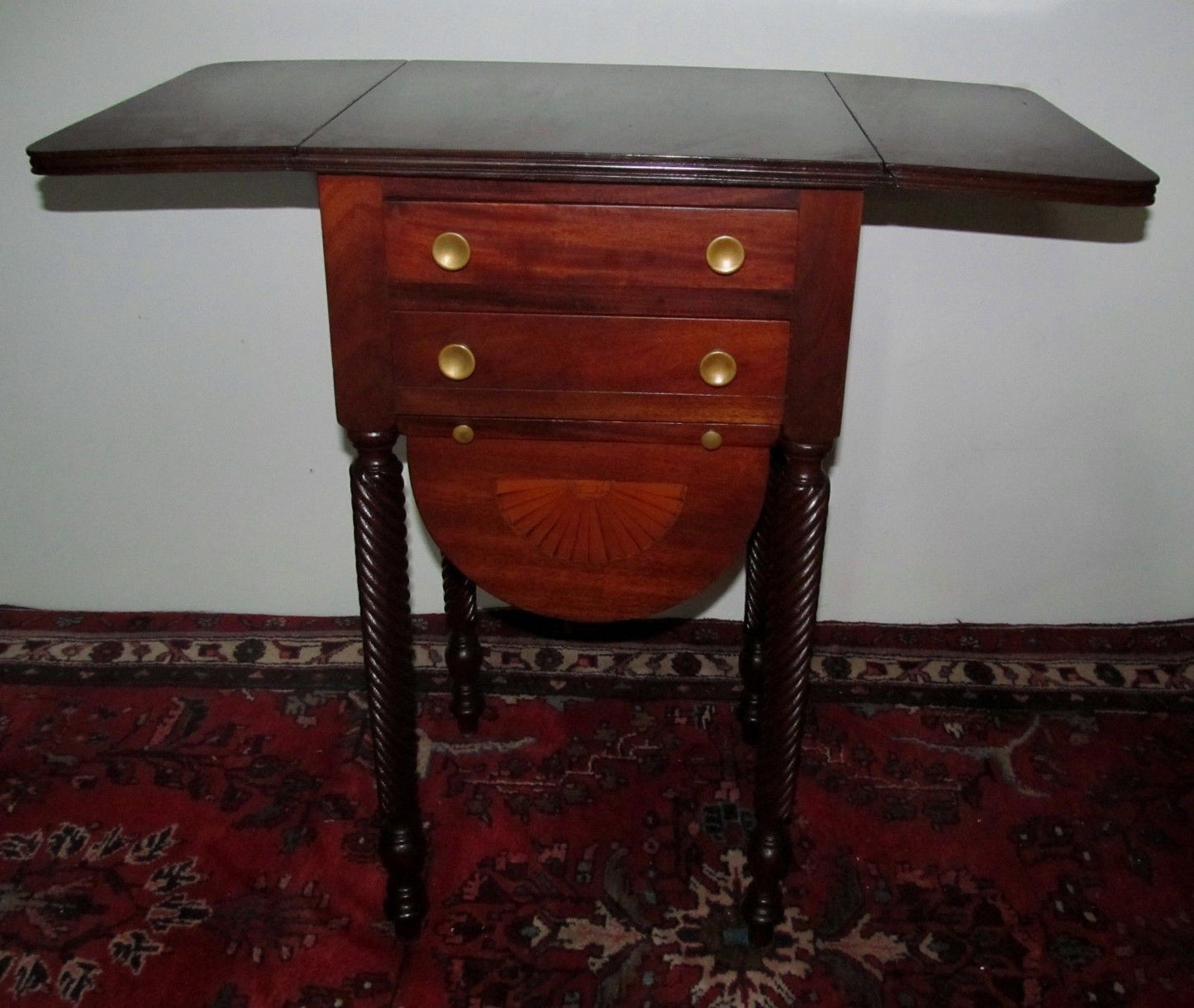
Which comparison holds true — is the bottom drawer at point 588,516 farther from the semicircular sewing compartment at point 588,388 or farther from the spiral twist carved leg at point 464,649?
the spiral twist carved leg at point 464,649

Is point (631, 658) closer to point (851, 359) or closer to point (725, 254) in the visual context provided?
point (851, 359)

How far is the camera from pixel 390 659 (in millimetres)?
1398

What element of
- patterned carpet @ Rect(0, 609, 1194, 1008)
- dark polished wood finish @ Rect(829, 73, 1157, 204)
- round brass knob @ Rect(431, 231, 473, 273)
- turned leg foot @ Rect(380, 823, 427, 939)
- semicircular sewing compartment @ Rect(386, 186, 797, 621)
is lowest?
patterned carpet @ Rect(0, 609, 1194, 1008)

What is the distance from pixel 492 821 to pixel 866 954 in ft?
1.94

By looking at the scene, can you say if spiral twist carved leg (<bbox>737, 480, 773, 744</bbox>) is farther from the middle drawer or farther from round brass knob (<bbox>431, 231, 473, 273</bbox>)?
round brass knob (<bbox>431, 231, 473, 273</bbox>)

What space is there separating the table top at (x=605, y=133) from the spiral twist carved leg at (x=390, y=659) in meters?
0.35

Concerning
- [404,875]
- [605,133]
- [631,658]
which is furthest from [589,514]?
[631,658]

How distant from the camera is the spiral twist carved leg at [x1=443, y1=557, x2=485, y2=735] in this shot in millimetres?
1853

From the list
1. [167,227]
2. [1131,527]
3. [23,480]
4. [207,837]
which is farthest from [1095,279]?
[23,480]

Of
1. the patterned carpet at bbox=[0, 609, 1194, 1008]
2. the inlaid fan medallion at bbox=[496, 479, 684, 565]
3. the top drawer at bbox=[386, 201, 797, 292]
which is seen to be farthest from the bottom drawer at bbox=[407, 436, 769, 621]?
the patterned carpet at bbox=[0, 609, 1194, 1008]

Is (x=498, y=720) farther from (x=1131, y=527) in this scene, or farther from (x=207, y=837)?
(x=1131, y=527)

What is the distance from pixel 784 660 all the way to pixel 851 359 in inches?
29.3

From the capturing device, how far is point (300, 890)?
159cm

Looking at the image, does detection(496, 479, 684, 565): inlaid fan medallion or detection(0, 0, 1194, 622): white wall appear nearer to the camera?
detection(496, 479, 684, 565): inlaid fan medallion
